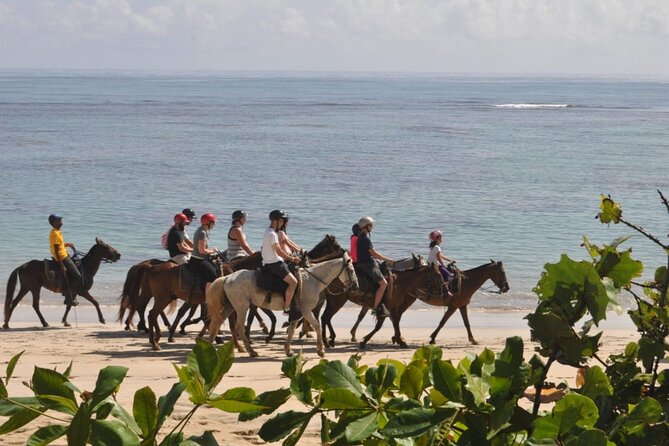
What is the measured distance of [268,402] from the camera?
2775 mm

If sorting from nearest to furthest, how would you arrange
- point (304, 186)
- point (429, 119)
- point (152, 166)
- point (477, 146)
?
point (304, 186) < point (152, 166) < point (477, 146) < point (429, 119)

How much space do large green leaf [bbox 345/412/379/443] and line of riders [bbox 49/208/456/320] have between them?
11971 millimetres

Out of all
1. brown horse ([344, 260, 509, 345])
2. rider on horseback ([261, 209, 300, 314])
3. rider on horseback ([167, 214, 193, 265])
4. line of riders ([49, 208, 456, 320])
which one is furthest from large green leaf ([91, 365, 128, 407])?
brown horse ([344, 260, 509, 345])

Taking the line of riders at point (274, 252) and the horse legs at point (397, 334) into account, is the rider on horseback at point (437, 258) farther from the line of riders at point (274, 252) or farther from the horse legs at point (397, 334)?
the horse legs at point (397, 334)

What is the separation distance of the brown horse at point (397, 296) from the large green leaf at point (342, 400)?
46.4 feet

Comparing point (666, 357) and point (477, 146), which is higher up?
point (666, 357)

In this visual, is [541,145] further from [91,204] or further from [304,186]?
[91,204]

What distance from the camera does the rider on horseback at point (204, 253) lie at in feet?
52.2

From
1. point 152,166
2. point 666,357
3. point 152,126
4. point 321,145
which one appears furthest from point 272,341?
point 152,126

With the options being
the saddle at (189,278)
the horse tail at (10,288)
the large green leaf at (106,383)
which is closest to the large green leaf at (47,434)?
the large green leaf at (106,383)

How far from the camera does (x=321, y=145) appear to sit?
221ft

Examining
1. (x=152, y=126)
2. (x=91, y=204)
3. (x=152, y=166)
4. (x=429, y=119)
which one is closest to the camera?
(x=91, y=204)

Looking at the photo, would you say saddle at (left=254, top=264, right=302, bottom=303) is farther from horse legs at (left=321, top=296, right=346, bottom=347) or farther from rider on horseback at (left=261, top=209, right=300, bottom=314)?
horse legs at (left=321, top=296, right=346, bottom=347)

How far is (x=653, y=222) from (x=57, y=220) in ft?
75.5
